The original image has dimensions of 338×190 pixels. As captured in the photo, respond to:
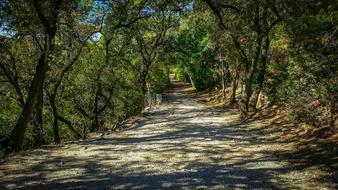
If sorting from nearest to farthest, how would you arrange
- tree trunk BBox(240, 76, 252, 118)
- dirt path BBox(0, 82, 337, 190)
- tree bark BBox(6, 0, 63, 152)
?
dirt path BBox(0, 82, 337, 190), tree bark BBox(6, 0, 63, 152), tree trunk BBox(240, 76, 252, 118)

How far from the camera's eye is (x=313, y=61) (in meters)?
12.9

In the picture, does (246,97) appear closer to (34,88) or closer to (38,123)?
(38,123)

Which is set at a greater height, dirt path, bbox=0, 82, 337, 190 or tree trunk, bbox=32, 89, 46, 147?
tree trunk, bbox=32, 89, 46, 147

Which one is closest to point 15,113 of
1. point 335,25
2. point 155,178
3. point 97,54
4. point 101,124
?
point 97,54

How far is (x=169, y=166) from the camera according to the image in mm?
10836

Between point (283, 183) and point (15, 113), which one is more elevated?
point (15, 113)

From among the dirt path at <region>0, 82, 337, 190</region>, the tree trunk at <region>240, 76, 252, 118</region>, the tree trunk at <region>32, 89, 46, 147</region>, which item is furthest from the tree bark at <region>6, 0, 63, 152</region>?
the tree trunk at <region>240, 76, 252, 118</region>

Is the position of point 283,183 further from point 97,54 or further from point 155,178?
point 97,54

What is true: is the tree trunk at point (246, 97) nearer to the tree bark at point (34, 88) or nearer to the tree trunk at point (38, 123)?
the tree trunk at point (38, 123)

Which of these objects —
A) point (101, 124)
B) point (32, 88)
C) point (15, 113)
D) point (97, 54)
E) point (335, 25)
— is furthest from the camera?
point (101, 124)

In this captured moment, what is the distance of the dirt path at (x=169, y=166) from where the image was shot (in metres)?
8.91

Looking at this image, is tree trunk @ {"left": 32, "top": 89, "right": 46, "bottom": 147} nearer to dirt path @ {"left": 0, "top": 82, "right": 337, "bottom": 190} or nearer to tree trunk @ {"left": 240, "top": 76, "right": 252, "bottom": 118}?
dirt path @ {"left": 0, "top": 82, "right": 337, "bottom": 190}

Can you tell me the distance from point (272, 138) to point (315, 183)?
634cm

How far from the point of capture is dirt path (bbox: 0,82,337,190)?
8906 millimetres
